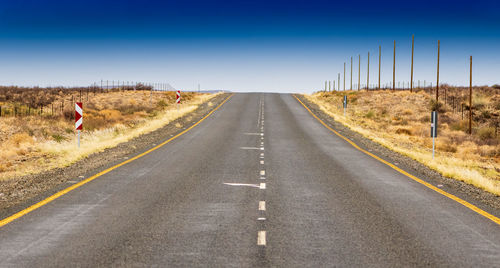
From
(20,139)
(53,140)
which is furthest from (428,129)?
(20,139)

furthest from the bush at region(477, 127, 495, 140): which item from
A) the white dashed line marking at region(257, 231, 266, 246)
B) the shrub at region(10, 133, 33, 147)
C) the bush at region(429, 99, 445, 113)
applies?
the shrub at region(10, 133, 33, 147)

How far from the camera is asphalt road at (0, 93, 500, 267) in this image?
16.1 ft

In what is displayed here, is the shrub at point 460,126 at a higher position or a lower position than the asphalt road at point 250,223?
higher

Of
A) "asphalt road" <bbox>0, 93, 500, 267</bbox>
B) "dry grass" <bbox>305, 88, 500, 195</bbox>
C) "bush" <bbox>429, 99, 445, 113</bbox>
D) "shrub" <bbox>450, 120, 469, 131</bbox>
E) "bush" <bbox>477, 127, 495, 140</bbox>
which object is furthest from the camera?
"bush" <bbox>429, 99, 445, 113</bbox>

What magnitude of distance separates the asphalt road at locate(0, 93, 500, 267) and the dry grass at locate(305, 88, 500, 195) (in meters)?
3.46

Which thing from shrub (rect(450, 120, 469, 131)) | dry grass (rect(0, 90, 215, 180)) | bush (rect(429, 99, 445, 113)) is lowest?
dry grass (rect(0, 90, 215, 180))

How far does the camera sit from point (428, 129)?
3197cm

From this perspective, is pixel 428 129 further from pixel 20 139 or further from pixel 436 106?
pixel 20 139

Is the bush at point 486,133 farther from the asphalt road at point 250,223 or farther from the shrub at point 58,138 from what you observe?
the shrub at point 58,138

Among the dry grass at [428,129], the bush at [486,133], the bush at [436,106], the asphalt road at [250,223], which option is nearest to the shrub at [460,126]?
the dry grass at [428,129]

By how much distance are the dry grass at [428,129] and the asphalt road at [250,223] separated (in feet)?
11.4

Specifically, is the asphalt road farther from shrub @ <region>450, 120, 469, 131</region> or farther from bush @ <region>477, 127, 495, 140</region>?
shrub @ <region>450, 120, 469, 131</region>

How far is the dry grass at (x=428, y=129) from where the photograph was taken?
1475 centimetres

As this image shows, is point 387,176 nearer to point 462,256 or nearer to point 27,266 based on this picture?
point 462,256
